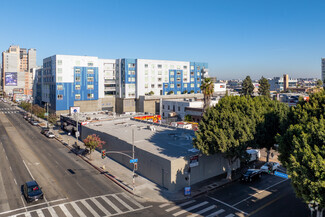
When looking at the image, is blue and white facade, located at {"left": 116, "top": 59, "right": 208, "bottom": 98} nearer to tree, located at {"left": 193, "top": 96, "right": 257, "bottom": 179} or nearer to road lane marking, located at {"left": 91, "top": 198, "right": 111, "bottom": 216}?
tree, located at {"left": 193, "top": 96, "right": 257, "bottom": 179}

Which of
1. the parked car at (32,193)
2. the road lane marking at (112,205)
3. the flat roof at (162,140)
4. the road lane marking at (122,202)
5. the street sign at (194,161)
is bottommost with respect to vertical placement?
the road lane marking at (122,202)

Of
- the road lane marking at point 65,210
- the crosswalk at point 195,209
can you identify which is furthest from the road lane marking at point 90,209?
the crosswalk at point 195,209

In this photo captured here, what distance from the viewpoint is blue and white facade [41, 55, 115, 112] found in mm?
97500

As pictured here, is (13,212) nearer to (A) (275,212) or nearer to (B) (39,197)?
(B) (39,197)

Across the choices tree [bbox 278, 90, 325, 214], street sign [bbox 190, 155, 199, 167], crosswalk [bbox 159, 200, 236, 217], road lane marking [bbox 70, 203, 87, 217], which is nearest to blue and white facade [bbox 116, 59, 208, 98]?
street sign [bbox 190, 155, 199, 167]

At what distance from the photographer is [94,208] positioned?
2752 centimetres

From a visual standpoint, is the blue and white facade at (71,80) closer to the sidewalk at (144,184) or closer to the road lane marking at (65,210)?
the sidewalk at (144,184)

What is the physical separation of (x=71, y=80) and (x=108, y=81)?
1895 centimetres

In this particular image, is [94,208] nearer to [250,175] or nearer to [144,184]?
[144,184]

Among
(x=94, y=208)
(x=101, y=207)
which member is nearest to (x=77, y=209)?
(x=94, y=208)

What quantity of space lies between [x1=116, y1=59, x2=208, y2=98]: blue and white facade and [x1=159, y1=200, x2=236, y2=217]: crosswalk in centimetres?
8436

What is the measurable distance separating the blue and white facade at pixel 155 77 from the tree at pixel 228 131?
79.0 metres

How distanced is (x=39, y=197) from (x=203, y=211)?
18804 millimetres

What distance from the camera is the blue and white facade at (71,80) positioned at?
9750 cm
